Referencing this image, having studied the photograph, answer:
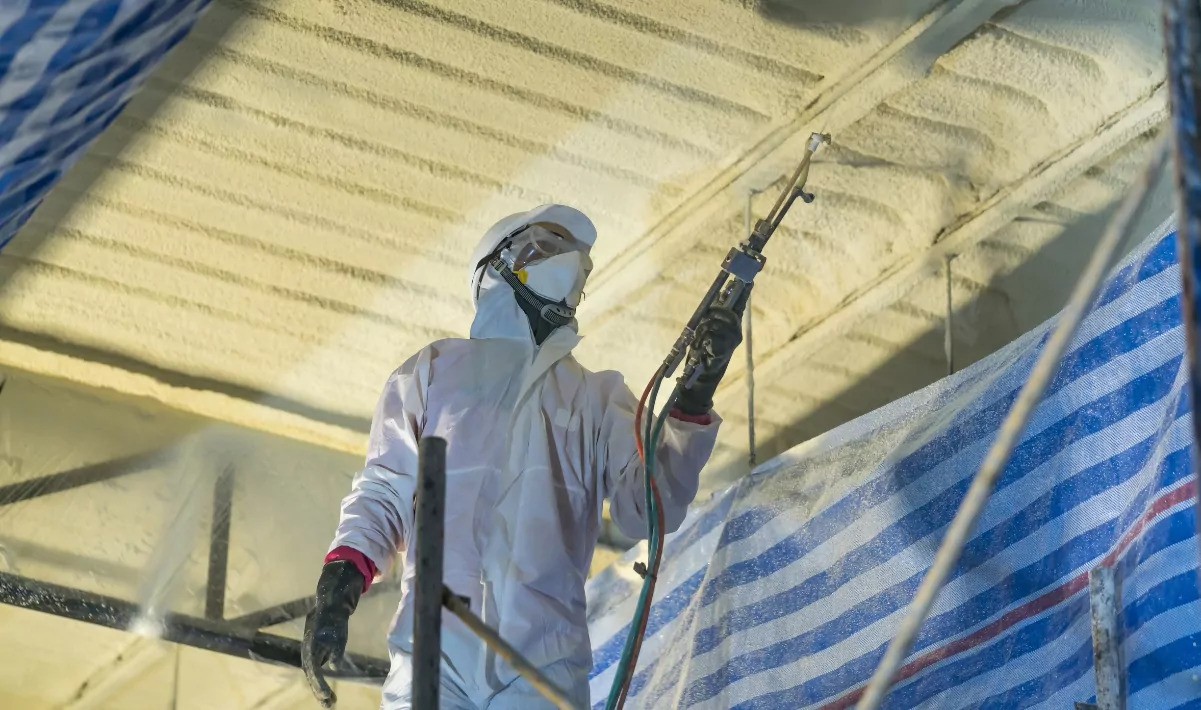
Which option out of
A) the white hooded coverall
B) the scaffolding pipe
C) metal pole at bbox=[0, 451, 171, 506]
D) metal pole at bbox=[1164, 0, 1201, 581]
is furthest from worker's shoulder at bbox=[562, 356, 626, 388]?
metal pole at bbox=[0, 451, 171, 506]

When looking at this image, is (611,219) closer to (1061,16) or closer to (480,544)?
(1061,16)

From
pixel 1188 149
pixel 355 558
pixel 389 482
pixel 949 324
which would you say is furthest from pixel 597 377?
pixel 1188 149

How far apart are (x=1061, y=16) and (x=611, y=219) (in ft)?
3.73

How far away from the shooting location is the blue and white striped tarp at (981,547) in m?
2.25

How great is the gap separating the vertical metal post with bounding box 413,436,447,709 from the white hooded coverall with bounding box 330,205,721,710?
0.59 metres

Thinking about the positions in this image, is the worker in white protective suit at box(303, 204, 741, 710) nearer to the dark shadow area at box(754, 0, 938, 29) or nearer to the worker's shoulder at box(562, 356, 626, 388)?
the worker's shoulder at box(562, 356, 626, 388)

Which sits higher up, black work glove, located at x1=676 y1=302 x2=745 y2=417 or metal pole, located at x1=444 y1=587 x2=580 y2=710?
black work glove, located at x1=676 y1=302 x2=745 y2=417

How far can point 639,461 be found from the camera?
2.64 m

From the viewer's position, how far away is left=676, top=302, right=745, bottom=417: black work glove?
2533mm

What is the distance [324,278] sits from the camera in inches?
156

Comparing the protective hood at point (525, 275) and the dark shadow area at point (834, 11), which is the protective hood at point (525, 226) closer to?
the protective hood at point (525, 275)

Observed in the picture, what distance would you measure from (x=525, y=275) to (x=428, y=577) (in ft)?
3.63

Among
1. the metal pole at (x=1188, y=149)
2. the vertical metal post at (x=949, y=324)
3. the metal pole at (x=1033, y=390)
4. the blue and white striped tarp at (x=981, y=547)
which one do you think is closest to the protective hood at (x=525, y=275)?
the blue and white striped tarp at (x=981, y=547)

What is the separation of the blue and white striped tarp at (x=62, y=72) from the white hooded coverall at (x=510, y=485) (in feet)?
2.39
